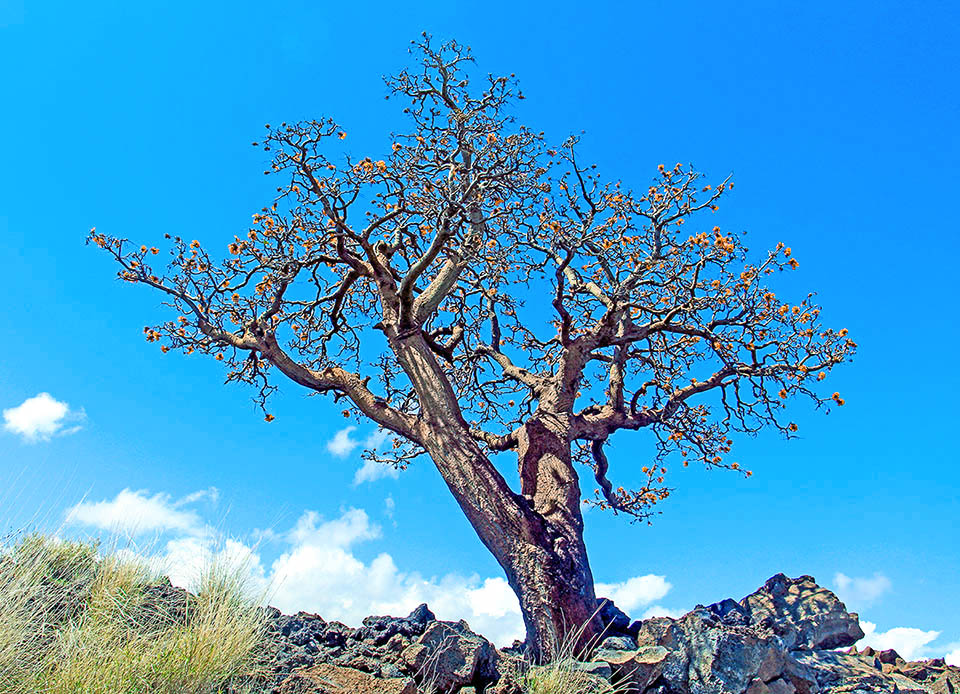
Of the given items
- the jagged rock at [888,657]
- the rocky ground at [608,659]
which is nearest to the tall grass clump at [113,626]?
the rocky ground at [608,659]

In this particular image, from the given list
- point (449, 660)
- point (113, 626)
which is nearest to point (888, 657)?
point (449, 660)

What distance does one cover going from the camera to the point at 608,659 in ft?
23.0

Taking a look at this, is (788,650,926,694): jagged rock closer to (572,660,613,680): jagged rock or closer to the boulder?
the boulder

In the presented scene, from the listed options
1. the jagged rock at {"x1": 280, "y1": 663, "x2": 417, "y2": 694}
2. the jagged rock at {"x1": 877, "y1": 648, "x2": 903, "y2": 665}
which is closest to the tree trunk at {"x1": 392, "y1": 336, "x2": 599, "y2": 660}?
the jagged rock at {"x1": 280, "y1": 663, "x2": 417, "y2": 694}

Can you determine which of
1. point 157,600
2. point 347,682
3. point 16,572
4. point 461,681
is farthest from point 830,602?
point 16,572

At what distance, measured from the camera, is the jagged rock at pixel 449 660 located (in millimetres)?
6203

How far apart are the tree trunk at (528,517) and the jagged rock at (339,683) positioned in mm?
2841

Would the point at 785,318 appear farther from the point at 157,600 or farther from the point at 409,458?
the point at 157,600

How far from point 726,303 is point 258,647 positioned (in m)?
7.69

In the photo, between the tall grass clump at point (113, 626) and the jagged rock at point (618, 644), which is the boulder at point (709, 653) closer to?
the jagged rock at point (618, 644)

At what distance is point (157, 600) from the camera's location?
21.4 feet

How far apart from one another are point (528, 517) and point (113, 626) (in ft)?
15.5

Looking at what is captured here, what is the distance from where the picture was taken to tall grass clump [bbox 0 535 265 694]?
4.93 metres

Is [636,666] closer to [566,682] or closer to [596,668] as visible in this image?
[596,668]
